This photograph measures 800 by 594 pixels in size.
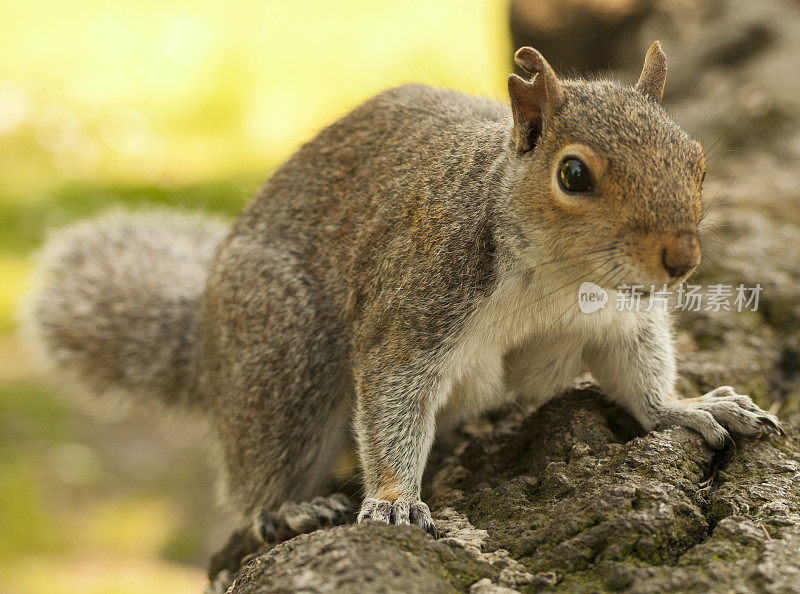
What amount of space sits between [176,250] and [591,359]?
106 inches

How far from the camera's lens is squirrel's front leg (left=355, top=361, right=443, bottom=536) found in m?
2.91

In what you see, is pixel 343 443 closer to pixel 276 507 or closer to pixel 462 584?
pixel 276 507

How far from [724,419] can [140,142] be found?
7.05 m

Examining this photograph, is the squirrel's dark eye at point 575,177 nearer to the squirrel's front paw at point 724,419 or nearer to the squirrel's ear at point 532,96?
the squirrel's ear at point 532,96

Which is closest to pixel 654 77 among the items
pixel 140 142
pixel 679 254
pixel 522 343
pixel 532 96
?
pixel 532 96

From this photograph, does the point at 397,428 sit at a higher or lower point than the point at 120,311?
lower

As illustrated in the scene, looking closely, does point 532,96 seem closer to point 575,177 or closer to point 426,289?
point 575,177

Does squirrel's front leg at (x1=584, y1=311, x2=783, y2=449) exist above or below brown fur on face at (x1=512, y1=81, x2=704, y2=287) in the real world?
below

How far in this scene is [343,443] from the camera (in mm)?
3598

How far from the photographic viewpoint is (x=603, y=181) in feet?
7.93

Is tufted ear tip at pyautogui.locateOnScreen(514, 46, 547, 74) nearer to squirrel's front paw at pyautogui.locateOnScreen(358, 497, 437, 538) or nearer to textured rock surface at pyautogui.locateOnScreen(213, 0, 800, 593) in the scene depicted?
textured rock surface at pyautogui.locateOnScreen(213, 0, 800, 593)

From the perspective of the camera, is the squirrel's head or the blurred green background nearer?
the squirrel's head

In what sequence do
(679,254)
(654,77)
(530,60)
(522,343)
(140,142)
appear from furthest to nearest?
(140,142) < (522,343) < (654,77) < (530,60) < (679,254)

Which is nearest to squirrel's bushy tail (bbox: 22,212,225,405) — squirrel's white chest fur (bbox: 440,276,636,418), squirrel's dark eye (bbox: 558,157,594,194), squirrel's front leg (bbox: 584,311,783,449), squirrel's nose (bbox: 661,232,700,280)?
squirrel's white chest fur (bbox: 440,276,636,418)
